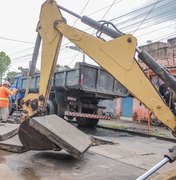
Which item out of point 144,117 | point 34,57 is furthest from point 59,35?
point 144,117

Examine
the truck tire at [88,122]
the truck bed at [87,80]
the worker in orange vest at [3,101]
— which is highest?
the truck bed at [87,80]

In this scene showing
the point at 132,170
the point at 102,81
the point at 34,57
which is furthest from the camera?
the point at 102,81

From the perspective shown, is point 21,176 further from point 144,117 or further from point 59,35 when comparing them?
point 144,117

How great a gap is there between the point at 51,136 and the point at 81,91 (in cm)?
625

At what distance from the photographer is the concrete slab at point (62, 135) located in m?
5.33

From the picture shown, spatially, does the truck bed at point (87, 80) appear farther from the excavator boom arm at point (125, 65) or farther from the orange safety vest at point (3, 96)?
the excavator boom arm at point (125, 65)

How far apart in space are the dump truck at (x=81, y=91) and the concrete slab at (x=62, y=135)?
16.5ft

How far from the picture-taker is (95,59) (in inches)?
203

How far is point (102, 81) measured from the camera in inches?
467

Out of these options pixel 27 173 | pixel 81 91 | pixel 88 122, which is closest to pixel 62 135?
pixel 27 173

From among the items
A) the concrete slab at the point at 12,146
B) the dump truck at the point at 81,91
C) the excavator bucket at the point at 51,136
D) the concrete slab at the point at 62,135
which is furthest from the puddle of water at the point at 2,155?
the dump truck at the point at 81,91

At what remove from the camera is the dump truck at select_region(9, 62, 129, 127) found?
1132cm

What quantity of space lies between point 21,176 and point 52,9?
3.53m

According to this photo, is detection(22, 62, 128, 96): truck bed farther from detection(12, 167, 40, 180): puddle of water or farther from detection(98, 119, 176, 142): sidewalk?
detection(12, 167, 40, 180): puddle of water
